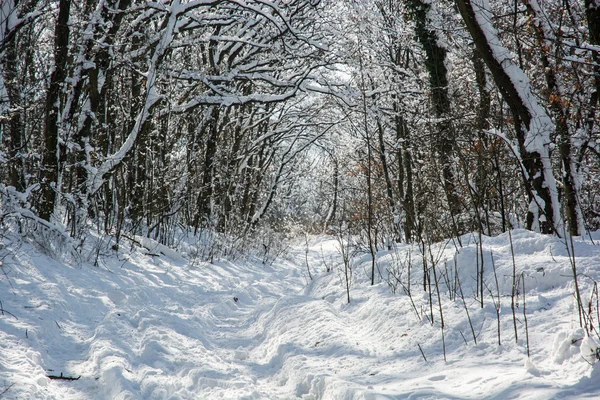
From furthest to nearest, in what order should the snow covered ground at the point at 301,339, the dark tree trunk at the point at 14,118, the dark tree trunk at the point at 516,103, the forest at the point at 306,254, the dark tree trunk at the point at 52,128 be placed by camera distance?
the dark tree trunk at the point at 14,118 < the dark tree trunk at the point at 52,128 < the dark tree trunk at the point at 516,103 < the forest at the point at 306,254 < the snow covered ground at the point at 301,339

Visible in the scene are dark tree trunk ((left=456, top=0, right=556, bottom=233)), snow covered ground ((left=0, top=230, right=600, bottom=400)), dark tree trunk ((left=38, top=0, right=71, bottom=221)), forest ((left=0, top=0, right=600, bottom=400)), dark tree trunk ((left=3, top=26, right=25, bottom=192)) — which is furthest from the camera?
dark tree trunk ((left=3, top=26, right=25, bottom=192))

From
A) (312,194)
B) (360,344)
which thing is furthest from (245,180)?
(312,194)

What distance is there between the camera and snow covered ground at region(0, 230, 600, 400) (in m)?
2.30

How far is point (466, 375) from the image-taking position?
2.34 metres

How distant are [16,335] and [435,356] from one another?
2.75m

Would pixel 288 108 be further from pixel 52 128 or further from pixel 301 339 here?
pixel 301 339

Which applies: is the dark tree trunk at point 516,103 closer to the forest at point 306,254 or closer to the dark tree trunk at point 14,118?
the forest at point 306,254

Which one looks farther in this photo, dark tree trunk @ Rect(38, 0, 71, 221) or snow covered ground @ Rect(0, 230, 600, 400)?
dark tree trunk @ Rect(38, 0, 71, 221)

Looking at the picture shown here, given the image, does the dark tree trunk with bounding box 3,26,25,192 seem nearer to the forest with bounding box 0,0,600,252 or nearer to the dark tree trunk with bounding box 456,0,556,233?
the forest with bounding box 0,0,600,252

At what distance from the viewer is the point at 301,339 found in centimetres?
356

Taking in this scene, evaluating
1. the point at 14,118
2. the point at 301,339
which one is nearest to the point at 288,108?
the point at 14,118

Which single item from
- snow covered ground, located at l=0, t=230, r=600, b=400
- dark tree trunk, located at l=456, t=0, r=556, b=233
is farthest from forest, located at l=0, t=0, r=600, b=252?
snow covered ground, located at l=0, t=230, r=600, b=400

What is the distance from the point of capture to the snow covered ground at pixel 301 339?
2299mm

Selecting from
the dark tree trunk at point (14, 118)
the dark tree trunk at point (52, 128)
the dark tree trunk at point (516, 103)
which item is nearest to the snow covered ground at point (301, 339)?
the dark tree trunk at point (516, 103)
